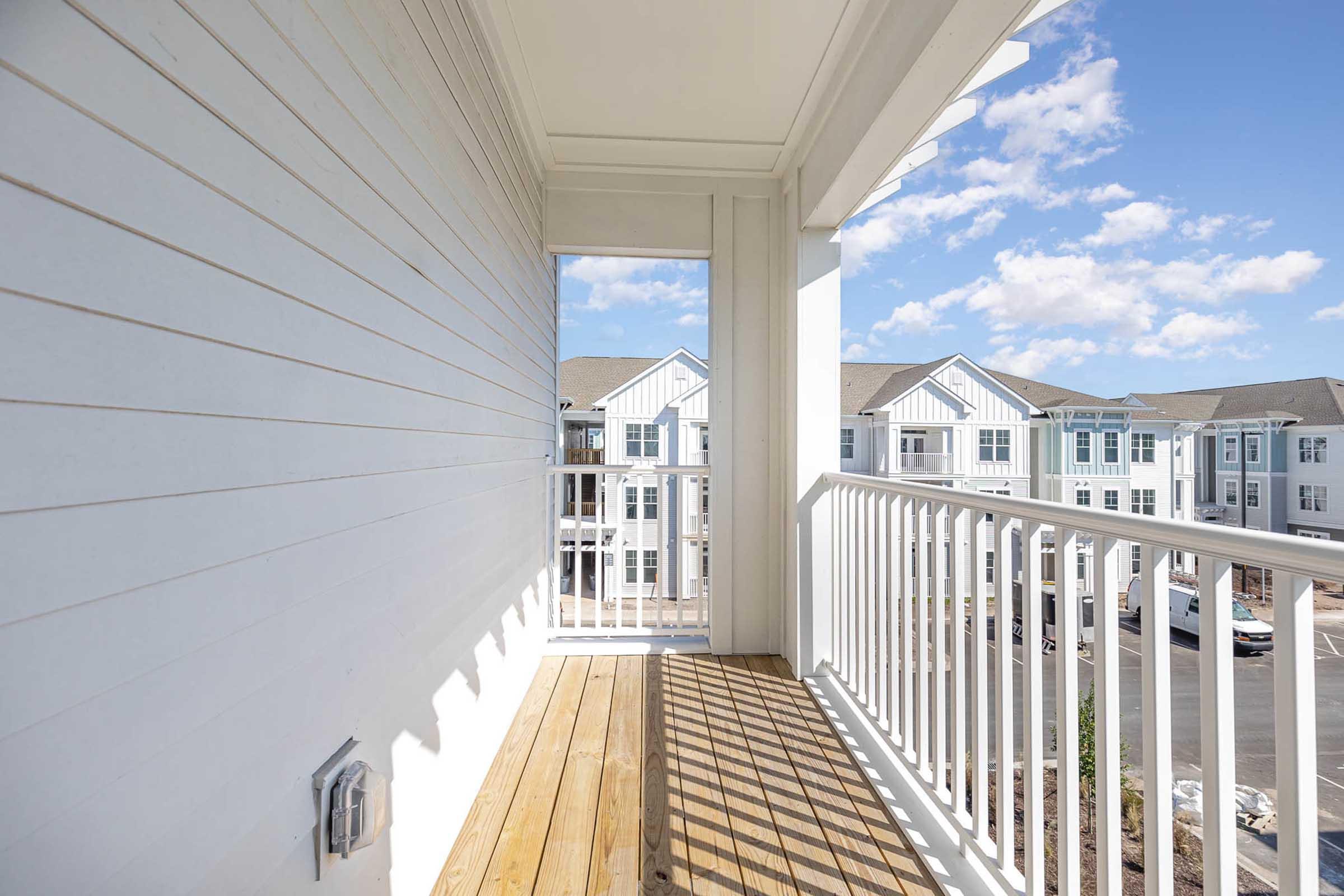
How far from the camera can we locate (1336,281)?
2283 millimetres

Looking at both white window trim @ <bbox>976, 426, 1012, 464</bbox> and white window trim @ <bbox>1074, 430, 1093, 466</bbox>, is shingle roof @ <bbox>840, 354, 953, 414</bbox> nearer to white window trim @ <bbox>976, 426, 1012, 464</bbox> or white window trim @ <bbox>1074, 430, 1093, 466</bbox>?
white window trim @ <bbox>976, 426, 1012, 464</bbox>

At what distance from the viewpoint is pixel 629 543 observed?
3.31 meters

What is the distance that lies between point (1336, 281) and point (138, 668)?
375 cm

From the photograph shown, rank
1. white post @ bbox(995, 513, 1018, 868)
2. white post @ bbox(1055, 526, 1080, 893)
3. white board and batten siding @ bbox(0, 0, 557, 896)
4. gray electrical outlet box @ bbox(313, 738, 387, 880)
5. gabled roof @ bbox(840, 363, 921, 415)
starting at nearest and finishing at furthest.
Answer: white board and batten siding @ bbox(0, 0, 557, 896) < gray electrical outlet box @ bbox(313, 738, 387, 880) < white post @ bbox(1055, 526, 1080, 893) < white post @ bbox(995, 513, 1018, 868) < gabled roof @ bbox(840, 363, 921, 415)

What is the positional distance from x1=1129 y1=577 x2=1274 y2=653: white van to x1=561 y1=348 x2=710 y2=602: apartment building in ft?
7.20

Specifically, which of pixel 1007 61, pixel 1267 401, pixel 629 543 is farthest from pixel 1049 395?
pixel 629 543

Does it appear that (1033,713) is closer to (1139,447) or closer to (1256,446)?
(1256,446)

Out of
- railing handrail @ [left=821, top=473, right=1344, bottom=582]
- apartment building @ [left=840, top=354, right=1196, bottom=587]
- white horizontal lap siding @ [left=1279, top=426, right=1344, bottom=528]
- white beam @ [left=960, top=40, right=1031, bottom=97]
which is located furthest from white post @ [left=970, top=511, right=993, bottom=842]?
white beam @ [left=960, top=40, right=1031, bottom=97]

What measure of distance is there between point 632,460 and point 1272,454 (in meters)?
2.70

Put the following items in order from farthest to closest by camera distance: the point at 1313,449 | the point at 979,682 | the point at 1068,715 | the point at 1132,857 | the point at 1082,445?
the point at 1082,445 < the point at 1313,449 < the point at 1132,857 < the point at 979,682 < the point at 1068,715

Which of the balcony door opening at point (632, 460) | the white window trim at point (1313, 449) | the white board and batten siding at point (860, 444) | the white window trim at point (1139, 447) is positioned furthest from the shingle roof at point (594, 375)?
the white window trim at point (1313, 449)

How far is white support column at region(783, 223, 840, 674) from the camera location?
8.73 ft

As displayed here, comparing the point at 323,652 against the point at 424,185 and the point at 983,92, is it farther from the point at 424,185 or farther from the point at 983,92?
the point at 983,92

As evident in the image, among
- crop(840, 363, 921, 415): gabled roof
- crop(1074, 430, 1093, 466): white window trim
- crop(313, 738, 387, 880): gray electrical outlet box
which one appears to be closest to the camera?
crop(313, 738, 387, 880): gray electrical outlet box
